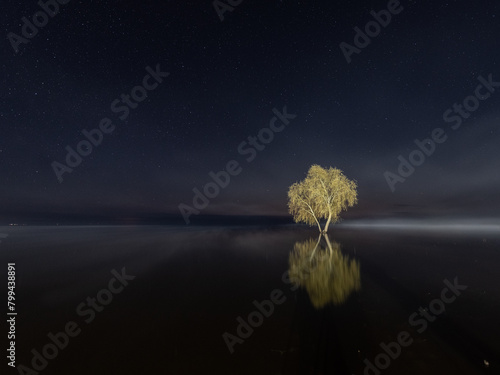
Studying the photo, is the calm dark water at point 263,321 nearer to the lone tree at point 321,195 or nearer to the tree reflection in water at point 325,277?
the tree reflection in water at point 325,277

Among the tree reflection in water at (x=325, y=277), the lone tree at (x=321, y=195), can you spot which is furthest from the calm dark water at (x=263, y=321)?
the lone tree at (x=321, y=195)

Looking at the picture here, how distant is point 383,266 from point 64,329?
543 inches

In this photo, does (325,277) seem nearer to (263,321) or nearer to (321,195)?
(263,321)

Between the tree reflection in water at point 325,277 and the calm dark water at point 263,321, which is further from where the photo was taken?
the tree reflection in water at point 325,277

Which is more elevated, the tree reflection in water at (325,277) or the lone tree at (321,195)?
the lone tree at (321,195)

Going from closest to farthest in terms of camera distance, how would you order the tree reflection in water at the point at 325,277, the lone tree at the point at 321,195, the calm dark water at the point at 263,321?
the calm dark water at the point at 263,321 < the tree reflection in water at the point at 325,277 < the lone tree at the point at 321,195

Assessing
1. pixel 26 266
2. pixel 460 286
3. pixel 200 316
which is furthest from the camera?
pixel 26 266

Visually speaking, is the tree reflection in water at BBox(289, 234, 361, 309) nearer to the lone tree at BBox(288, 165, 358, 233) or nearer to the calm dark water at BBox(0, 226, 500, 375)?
the calm dark water at BBox(0, 226, 500, 375)

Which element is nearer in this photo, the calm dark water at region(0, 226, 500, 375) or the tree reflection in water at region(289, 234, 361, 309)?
the calm dark water at region(0, 226, 500, 375)

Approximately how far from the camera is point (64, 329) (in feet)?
20.0

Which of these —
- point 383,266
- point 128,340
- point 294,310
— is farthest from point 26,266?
point 383,266

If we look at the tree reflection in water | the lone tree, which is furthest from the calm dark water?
the lone tree

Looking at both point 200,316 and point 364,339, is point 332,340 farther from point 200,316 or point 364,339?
point 200,316

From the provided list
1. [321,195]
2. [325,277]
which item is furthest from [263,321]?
[321,195]
